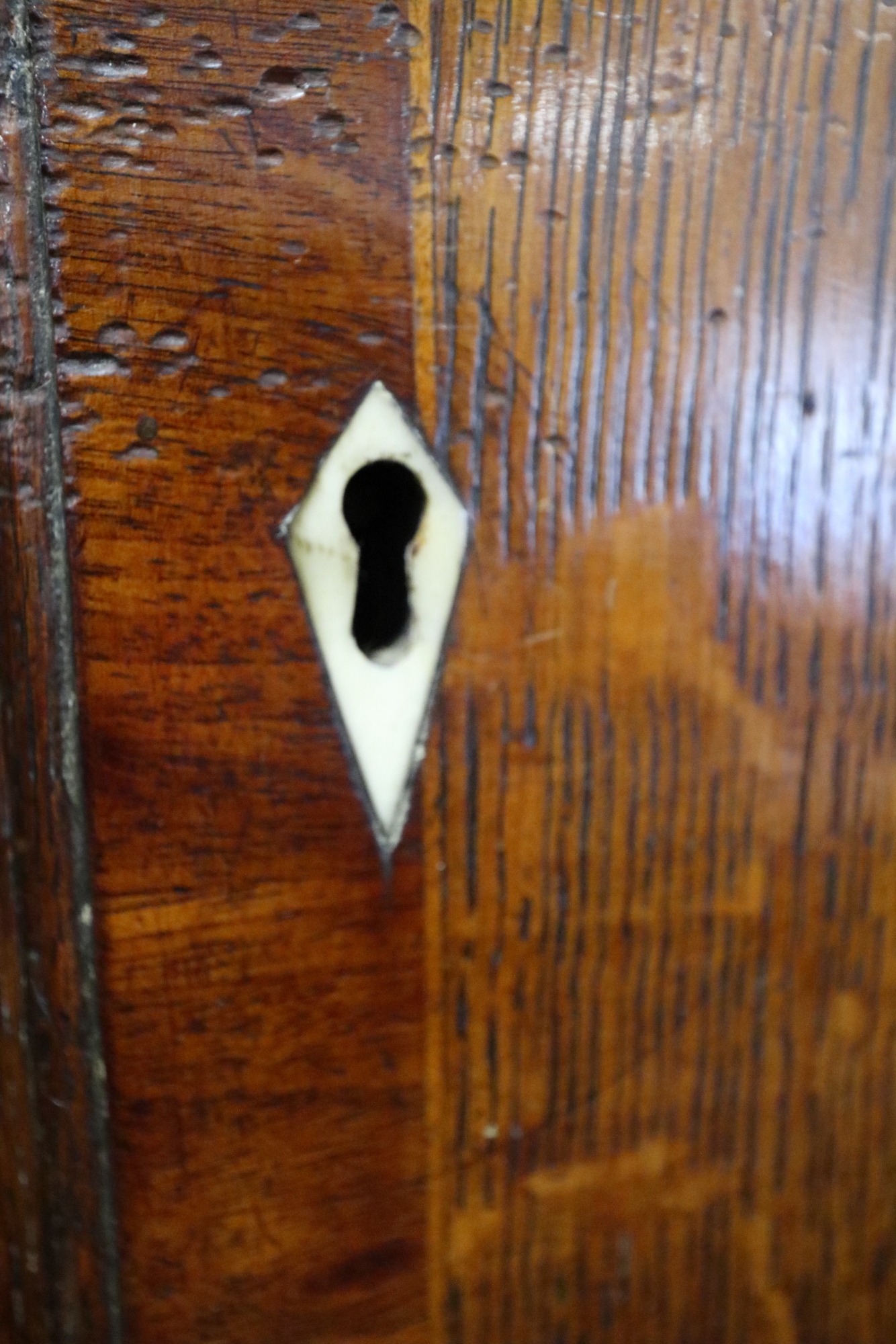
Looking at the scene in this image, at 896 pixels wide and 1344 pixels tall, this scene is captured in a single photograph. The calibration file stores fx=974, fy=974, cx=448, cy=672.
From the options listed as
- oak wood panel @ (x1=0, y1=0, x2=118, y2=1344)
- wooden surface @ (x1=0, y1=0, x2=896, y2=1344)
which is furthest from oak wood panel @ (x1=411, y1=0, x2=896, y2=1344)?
oak wood panel @ (x1=0, y1=0, x2=118, y2=1344)

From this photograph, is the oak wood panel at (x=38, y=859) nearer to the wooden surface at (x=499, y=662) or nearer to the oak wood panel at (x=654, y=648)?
the wooden surface at (x=499, y=662)

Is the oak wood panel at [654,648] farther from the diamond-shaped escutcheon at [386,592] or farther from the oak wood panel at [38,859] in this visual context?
the oak wood panel at [38,859]

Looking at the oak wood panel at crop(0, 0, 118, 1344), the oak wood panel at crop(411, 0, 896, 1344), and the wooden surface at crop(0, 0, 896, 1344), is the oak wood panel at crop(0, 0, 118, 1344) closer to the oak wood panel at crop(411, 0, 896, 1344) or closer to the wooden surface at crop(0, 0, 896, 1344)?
the wooden surface at crop(0, 0, 896, 1344)

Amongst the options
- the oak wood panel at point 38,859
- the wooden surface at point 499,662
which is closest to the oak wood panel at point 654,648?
the wooden surface at point 499,662

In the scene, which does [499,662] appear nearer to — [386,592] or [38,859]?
[386,592]

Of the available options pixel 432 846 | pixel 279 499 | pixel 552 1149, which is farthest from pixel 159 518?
pixel 552 1149

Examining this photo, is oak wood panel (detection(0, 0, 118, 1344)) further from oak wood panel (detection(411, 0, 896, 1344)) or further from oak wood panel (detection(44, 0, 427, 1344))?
oak wood panel (detection(411, 0, 896, 1344))

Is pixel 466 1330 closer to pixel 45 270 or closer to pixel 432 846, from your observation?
pixel 432 846
